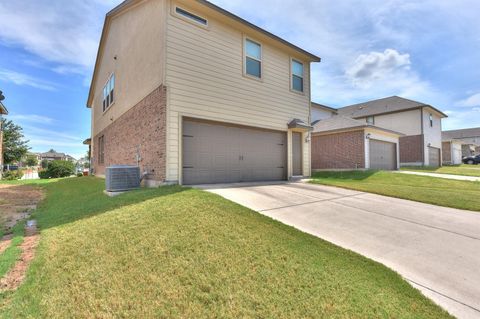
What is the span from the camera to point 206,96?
8266 millimetres

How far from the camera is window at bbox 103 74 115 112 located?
13914 mm

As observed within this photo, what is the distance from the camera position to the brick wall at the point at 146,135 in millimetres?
7539

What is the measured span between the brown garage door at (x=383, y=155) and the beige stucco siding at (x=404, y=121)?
19.8 feet

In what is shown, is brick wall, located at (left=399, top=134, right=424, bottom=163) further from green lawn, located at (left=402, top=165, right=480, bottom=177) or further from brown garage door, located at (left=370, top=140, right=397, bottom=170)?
brown garage door, located at (left=370, top=140, right=397, bottom=170)

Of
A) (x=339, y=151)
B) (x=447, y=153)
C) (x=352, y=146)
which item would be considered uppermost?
(x=447, y=153)

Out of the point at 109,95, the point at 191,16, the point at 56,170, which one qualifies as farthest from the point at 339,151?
the point at 56,170

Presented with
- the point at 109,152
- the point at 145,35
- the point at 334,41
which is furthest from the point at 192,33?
the point at 109,152

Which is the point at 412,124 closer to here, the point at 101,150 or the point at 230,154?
the point at 230,154

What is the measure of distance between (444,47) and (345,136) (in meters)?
7.16

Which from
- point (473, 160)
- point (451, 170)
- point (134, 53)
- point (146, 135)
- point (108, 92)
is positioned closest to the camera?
point (146, 135)

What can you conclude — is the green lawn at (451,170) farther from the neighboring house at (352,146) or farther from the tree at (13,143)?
the tree at (13,143)

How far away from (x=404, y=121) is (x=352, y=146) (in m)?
11.9

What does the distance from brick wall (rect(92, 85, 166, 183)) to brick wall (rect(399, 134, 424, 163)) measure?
24.9 meters

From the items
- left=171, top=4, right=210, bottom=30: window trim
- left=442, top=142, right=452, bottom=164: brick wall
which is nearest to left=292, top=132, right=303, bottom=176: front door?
left=171, top=4, right=210, bottom=30: window trim
